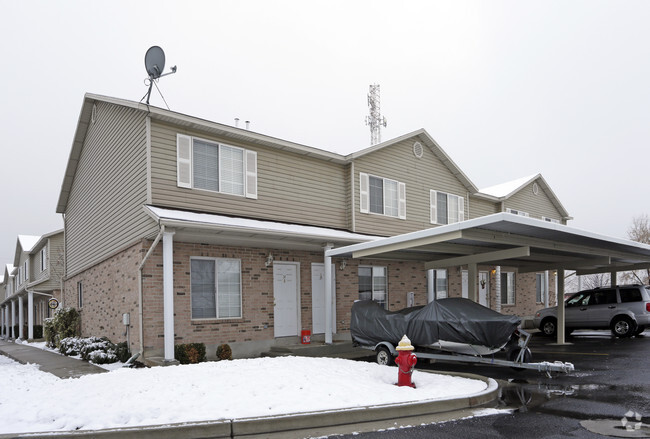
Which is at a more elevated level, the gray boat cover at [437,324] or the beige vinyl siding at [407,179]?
the beige vinyl siding at [407,179]

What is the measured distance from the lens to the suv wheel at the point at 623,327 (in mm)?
17234

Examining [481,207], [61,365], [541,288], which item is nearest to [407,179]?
[481,207]

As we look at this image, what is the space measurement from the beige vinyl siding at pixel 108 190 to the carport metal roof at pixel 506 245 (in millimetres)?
5484

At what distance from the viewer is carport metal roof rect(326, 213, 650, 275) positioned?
1074 centimetres

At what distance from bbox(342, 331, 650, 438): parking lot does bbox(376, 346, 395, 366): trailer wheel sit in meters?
0.87

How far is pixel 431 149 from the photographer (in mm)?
21234

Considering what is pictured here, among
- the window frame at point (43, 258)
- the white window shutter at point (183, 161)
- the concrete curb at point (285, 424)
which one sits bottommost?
the concrete curb at point (285, 424)

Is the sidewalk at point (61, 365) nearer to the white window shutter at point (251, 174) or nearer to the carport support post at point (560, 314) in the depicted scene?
the white window shutter at point (251, 174)

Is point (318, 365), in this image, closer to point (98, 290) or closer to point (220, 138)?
point (220, 138)

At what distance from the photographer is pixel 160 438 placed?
6.04 meters

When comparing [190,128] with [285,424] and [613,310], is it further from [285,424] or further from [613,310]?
[613,310]

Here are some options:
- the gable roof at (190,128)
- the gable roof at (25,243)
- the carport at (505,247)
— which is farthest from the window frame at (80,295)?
the gable roof at (25,243)

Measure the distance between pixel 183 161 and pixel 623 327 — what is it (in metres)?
15.3

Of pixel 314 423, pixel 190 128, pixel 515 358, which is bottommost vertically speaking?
pixel 515 358
